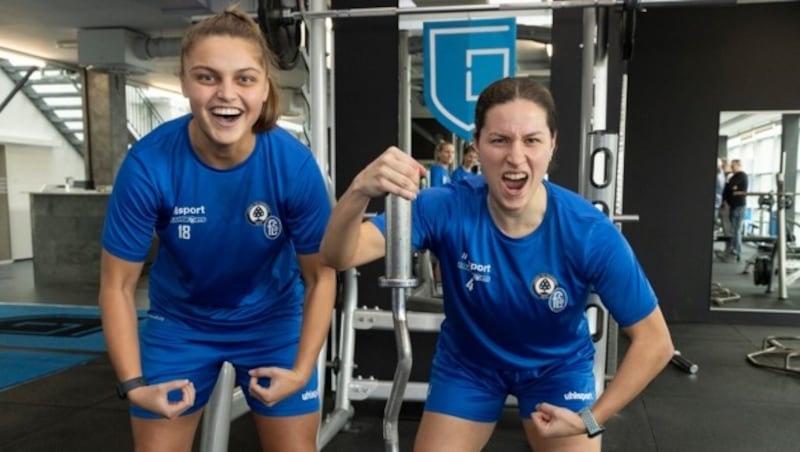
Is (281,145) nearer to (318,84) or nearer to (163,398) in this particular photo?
(163,398)

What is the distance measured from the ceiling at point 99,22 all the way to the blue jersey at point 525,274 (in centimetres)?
350

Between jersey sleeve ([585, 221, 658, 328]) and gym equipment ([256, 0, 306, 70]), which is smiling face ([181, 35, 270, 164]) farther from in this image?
gym equipment ([256, 0, 306, 70])

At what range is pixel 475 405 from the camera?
147 cm

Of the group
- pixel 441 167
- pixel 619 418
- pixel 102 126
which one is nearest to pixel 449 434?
pixel 619 418

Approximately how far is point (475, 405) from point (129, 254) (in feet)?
2.79

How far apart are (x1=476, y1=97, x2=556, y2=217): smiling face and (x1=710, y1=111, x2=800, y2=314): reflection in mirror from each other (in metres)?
4.49

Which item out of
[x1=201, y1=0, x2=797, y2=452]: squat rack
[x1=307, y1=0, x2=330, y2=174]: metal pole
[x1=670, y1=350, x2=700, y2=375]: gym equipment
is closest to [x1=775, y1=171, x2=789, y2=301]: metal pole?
[x1=670, y1=350, x2=700, y2=375]: gym equipment

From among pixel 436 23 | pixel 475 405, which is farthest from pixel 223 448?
pixel 436 23

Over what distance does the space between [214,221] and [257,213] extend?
0.31ft

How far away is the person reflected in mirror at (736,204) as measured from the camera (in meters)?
5.93

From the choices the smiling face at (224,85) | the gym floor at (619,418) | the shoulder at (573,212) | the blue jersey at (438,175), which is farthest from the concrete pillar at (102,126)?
the shoulder at (573,212)

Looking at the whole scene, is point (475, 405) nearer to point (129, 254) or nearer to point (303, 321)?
point (303, 321)

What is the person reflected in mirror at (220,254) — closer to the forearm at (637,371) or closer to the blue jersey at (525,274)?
the blue jersey at (525,274)

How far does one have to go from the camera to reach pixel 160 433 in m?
1.42
